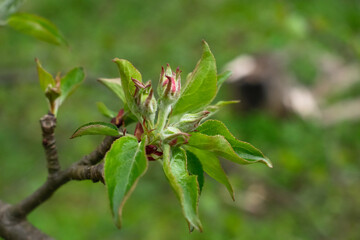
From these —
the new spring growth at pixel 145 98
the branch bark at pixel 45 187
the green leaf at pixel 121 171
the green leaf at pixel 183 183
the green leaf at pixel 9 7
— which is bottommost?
the branch bark at pixel 45 187

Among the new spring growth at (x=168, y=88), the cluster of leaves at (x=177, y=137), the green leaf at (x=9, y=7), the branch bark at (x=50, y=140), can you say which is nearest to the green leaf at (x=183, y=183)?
the cluster of leaves at (x=177, y=137)

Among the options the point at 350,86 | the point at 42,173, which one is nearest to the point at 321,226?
the point at 350,86

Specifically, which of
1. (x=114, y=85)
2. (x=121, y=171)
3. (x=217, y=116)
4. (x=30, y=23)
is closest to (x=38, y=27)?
(x=30, y=23)

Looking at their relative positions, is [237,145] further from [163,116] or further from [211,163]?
[163,116]

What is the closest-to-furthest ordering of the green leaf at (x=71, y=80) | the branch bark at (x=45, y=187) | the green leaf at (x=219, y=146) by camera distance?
1. the green leaf at (x=219, y=146)
2. the branch bark at (x=45, y=187)
3. the green leaf at (x=71, y=80)

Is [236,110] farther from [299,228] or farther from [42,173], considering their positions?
[42,173]

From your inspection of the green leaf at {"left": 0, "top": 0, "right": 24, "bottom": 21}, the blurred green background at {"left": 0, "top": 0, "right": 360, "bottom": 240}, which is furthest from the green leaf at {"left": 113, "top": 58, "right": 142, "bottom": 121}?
the blurred green background at {"left": 0, "top": 0, "right": 360, "bottom": 240}

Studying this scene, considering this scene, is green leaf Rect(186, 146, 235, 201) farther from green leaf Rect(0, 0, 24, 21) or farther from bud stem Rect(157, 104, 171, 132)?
green leaf Rect(0, 0, 24, 21)

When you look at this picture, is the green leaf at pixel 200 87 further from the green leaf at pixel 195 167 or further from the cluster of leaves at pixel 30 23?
the cluster of leaves at pixel 30 23
